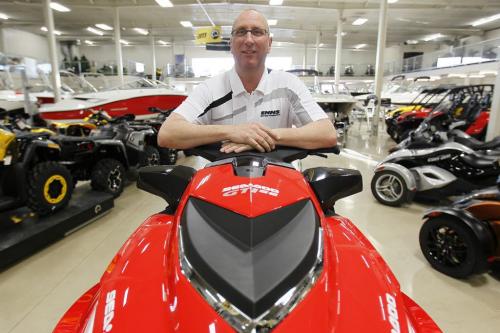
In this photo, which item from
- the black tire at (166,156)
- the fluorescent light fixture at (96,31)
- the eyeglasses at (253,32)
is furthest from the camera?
the fluorescent light fixture at (96,31)

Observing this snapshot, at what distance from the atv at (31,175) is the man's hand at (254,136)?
2510 mm

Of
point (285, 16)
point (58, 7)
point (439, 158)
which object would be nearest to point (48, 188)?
point (439, 158)

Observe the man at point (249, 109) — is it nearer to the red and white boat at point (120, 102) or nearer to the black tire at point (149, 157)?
the black tire at point (149, 157)

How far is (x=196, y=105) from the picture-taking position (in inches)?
57.6

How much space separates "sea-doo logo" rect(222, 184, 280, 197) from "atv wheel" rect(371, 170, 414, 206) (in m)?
3.38

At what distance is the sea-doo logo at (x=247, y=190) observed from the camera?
2.56ft

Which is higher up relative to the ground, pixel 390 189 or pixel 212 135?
pixel 212 135

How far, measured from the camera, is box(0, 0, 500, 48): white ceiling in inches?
511

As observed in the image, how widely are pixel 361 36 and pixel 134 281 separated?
961 inches

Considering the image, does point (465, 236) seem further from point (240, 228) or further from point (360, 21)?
point (360, 21)

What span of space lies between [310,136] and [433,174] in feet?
10.1

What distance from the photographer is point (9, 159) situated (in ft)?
8.86

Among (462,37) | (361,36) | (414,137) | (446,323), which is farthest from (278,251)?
(462,37)

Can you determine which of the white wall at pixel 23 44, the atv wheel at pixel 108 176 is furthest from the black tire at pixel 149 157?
the white wall at pixel 23 44
